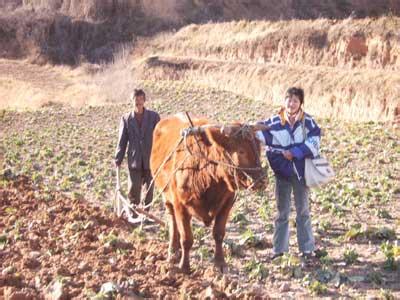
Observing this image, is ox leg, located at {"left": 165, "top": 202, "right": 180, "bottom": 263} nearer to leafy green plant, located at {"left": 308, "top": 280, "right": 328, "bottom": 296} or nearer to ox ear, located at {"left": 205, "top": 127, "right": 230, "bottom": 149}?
ox ear, located at {"left": 205, "top": 127, "right": 230, "bottom": 149}

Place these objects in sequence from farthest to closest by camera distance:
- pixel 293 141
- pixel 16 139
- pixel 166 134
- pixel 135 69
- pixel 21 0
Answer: pixel 21 0 → pixel 135 69 → pixel 16 139 → pixel 166 134 → pixel 293 141

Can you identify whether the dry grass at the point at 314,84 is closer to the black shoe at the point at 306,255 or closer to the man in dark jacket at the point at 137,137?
the man in dark jacket at the point at 137,137

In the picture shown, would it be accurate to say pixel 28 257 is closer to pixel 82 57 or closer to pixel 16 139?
pixel 16 139

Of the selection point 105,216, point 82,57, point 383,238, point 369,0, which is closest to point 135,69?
point 82,57

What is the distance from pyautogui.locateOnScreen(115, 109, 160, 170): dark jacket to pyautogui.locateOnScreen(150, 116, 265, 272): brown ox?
1.06 m

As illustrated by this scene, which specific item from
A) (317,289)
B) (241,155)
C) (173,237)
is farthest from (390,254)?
(173,237)

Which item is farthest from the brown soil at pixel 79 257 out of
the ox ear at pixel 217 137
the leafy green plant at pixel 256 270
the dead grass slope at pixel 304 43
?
the dead grass slope at pixel 304 43

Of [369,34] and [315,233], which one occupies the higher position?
[369,34]

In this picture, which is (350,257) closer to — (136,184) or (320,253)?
(320,253)

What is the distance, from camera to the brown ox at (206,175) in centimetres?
554

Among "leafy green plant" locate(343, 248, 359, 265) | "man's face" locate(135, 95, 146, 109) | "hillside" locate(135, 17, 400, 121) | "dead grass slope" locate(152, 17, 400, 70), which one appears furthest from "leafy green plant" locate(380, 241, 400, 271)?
"dead grass slope" locate(152, 17, 400, 70)

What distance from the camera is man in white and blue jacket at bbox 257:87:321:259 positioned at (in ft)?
19.9

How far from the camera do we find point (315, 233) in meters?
7.59

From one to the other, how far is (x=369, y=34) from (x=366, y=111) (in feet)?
35.8
